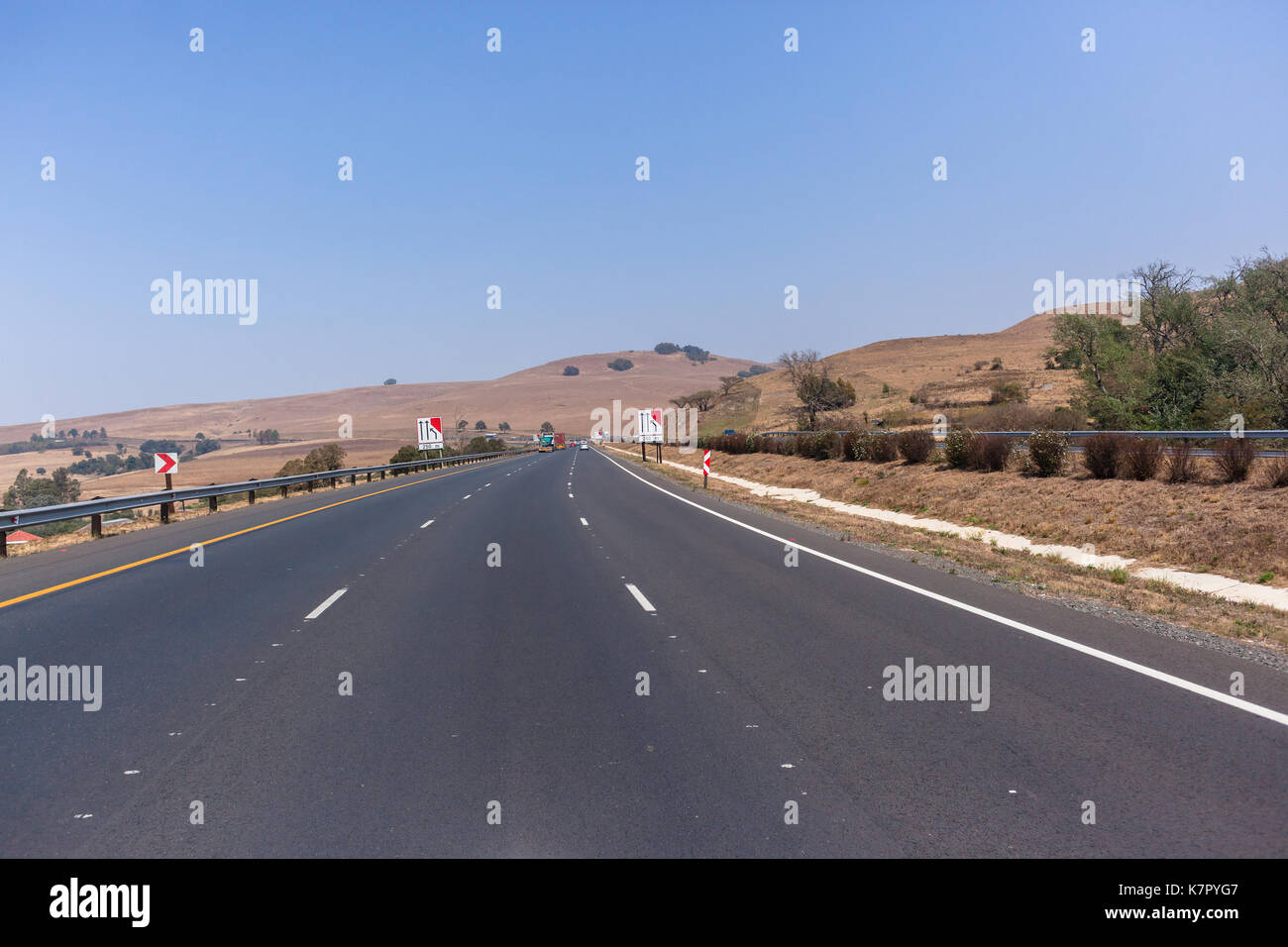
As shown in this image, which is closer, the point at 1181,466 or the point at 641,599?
the point at 641,599

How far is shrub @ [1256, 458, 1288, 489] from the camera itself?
16391mm

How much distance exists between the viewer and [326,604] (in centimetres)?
1138

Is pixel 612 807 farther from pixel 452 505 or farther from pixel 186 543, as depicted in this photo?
pixel 452 505

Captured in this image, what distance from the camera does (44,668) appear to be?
8.14m

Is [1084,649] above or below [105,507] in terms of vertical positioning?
below

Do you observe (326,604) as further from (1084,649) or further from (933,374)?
(933,374)

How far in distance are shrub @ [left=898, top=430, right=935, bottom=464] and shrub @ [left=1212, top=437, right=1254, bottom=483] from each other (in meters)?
13.1

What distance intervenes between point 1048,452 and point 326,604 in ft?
62.8

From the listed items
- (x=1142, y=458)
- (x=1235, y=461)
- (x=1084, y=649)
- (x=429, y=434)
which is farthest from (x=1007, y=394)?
(x=1084, y=649)

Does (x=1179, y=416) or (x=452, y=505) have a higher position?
(x=1179, y=416)

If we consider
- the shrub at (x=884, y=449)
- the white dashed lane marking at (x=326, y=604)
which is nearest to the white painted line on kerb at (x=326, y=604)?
the white dashed lane marking at (x=326, y=604)

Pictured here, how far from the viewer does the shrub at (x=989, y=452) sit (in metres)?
26.1
